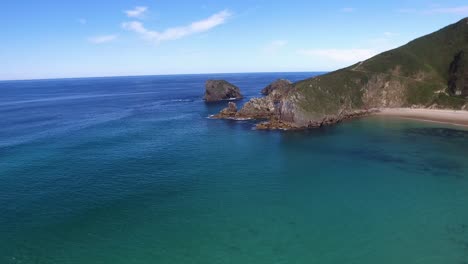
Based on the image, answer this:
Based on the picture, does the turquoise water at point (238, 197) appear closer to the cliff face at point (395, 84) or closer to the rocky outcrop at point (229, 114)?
the cliff face at point (395, 84)

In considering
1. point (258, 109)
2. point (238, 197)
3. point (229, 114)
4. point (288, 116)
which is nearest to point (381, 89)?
point (288, 116)

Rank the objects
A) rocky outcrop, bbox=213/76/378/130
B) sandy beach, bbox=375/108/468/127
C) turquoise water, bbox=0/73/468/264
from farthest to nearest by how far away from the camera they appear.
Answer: sandy beach, bbox=375/108/468/127
rocky outcrop, bbox=213/76/378/130
turquoise water, bbox=0/73/468/264

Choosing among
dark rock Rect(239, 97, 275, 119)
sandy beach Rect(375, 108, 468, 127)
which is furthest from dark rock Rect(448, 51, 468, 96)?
dark rock Rect(239, 97, 275, 119)

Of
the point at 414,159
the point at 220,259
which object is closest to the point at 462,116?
the point at 414,159

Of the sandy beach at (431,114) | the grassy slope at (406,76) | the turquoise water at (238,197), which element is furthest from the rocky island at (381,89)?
the turquoise water at (238,197)

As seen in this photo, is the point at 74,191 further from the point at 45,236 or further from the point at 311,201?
the point at 311,201

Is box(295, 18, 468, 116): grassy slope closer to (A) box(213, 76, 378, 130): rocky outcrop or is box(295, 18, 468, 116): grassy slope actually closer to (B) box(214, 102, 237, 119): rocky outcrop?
(A) box(213, 76, 378, 130): rocky outcrop

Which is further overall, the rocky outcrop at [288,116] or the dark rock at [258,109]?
the dark rock at [258,109]
